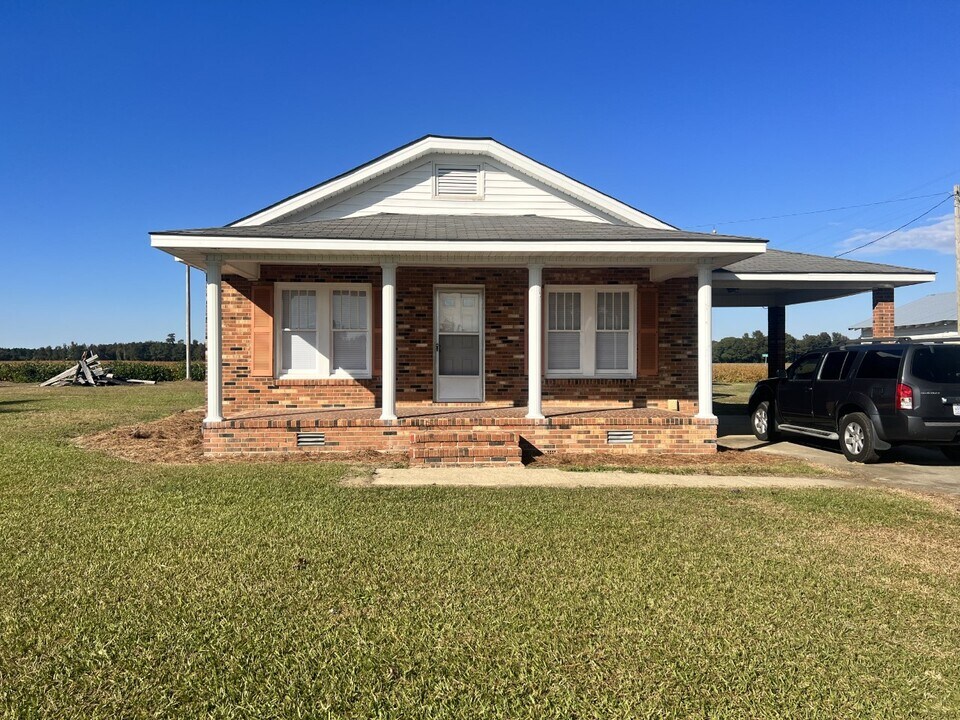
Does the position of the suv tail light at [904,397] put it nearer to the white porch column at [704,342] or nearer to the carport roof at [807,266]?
the white porch column at [704,342]

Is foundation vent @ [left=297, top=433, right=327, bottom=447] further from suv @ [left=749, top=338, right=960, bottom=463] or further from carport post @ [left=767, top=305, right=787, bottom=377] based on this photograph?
carport post @ [left=767, top=305, right=787, bottom=377]

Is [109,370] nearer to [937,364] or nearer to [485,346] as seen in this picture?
[485,346]

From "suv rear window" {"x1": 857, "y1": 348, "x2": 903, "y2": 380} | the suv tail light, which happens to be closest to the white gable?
"suv rear window" {"x1": 857, "y1": 348, "x2": 903, "y2": 380}

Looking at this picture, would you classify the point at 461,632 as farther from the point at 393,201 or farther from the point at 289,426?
the point at 393,201

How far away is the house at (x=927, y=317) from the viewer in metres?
32.2

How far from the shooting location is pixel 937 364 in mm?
7910

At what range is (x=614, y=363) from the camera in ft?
36.3

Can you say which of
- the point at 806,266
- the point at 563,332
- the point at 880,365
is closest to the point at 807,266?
the point at 806,266

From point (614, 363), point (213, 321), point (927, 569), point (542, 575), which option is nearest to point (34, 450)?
point (213, 321)

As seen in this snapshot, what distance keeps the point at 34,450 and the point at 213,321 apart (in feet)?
11.9

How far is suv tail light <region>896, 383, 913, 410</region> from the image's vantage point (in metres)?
7.79

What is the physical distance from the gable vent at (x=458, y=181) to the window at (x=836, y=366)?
6.90m

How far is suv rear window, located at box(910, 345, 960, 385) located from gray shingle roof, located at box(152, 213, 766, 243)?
A: 2.69 m

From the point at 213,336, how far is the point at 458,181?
5494 mm
